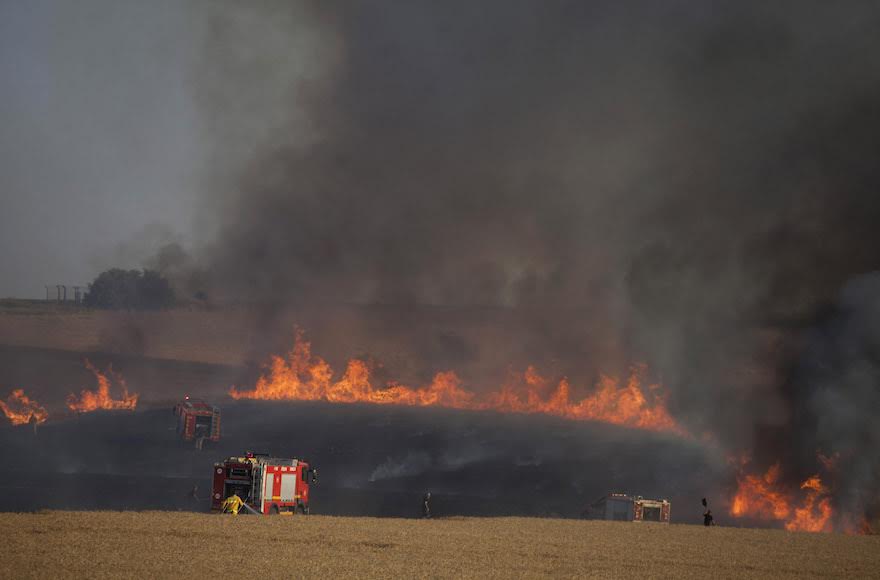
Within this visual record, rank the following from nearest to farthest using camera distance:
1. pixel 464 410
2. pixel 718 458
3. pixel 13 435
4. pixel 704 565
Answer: pixel 704 565
pixel 718 458
pixel 13 435
pixel 464 410

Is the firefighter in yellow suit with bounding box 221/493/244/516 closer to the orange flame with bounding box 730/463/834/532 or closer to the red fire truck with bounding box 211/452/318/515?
the red fire truck with bounding box 211/452/318/515

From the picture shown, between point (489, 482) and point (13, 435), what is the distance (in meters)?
71.7

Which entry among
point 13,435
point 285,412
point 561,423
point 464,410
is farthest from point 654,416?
point 13,435

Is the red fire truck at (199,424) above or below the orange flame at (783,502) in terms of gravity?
above

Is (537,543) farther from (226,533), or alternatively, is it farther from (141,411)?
(141,411)

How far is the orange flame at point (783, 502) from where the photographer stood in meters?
87.0

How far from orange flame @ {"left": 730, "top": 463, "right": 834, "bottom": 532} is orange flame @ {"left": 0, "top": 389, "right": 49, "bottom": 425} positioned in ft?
347

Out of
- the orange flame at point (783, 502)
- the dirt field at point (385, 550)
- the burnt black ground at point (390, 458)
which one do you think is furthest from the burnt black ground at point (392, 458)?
the dirt field at point (385, 550)

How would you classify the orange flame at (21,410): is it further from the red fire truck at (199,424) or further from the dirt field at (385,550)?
the dirt field at (385,550)

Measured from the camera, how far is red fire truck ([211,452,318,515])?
6875cm

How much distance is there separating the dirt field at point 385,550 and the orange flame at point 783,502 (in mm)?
17219

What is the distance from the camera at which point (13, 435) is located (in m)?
150

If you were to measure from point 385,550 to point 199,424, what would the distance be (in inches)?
3419

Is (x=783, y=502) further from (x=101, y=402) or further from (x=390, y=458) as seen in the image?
(x=101, y=402)
